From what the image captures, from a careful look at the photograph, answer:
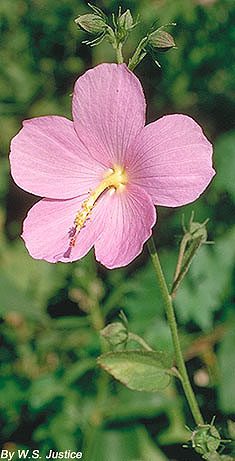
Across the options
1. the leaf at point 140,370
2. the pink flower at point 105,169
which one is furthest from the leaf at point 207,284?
the pink flower at point 105,169

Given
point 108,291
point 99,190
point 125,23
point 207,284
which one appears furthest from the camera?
point 108,291

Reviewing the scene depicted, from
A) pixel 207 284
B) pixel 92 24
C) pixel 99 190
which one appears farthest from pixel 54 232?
pixel 207 284

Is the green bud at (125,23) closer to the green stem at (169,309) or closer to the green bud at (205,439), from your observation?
the green stem at (169,309)

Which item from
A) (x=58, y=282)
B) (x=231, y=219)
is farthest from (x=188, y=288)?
(x=58, y=282)

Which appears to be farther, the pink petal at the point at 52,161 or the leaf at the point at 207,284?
the leaf at the point at 207,284

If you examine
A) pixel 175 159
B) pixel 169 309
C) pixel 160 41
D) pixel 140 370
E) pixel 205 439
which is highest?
pixel 160 41

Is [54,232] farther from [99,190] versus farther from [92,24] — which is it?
[92,24]
